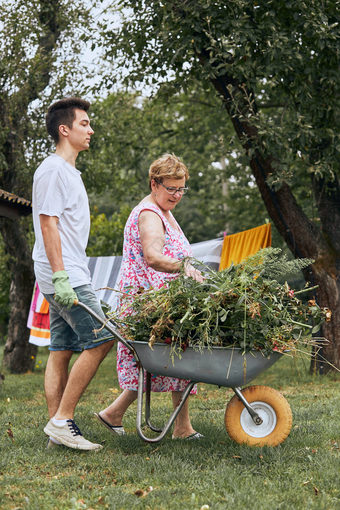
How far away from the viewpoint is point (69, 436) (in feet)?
11.7

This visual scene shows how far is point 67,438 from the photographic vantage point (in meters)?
3.55

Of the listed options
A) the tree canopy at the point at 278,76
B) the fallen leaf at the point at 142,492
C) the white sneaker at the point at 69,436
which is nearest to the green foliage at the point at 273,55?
the tree canopy at the point at 278,76

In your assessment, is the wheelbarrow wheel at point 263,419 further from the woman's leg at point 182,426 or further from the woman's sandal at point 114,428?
the woman's sandal at point 114,428

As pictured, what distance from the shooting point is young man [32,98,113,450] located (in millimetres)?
3557

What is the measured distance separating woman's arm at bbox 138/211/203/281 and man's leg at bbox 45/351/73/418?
855 mm

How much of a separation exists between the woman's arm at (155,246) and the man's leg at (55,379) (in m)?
0.85

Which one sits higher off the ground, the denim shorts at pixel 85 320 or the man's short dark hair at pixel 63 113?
the man's short dark hair at pixel 63 113

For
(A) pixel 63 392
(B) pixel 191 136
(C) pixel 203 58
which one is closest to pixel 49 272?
(A) pixel 63 392

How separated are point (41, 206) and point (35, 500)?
1.64 meters

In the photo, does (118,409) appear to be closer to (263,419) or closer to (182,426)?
(182,426)

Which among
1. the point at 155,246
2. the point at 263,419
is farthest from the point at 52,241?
the point at 263,419

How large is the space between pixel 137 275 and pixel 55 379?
833 millimetres

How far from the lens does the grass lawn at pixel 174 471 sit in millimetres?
2732

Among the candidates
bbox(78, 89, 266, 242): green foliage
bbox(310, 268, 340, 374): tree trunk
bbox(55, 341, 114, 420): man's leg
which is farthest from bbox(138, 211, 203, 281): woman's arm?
bbox(78, 89, 266, 242): green foliage
